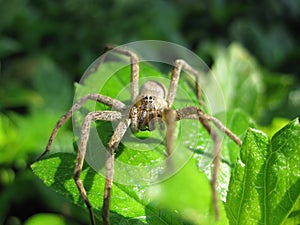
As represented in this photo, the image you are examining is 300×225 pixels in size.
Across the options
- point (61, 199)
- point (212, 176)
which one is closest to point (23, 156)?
point (61, 199)

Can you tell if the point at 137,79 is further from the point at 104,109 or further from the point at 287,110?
the point at 287,110

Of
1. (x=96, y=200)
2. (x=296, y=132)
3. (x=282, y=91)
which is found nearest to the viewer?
(x=296, y=132)

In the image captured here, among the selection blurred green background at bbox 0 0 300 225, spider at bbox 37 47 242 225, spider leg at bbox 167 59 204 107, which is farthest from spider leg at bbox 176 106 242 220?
blurred green background at bbox 0 0 300 225

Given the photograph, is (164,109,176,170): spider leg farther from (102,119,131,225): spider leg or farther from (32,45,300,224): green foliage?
(102,119,131,225): spider leg

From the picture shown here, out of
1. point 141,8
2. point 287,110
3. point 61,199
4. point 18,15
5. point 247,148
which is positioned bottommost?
point 247,148

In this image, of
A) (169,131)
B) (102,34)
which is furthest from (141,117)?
(102,34)
